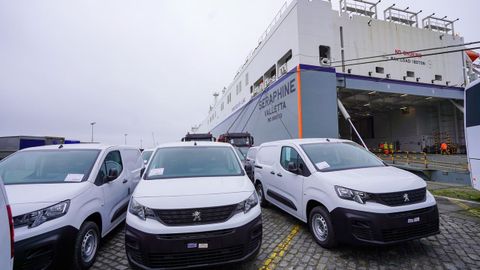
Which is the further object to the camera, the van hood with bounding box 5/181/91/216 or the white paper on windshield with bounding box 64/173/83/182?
the white paper on windshield with bounding box 64/173/83/182

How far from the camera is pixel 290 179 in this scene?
15.7 feet

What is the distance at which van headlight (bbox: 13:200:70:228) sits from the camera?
266 cm

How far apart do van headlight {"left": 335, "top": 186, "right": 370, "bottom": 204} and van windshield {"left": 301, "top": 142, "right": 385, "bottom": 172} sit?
24.7 inches

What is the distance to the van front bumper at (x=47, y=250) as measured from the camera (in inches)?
100

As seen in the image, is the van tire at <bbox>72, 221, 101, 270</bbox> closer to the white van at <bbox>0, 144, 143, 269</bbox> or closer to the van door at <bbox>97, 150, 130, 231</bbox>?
the white van at <bbox>0, 144, 143, 269</bbox>

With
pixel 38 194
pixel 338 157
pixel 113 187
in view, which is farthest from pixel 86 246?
pixel 338 157

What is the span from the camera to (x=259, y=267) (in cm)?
325

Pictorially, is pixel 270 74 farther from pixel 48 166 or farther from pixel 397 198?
pixel 48 166

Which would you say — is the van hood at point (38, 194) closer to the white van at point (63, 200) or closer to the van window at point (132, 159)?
the white van at point (63, 200)

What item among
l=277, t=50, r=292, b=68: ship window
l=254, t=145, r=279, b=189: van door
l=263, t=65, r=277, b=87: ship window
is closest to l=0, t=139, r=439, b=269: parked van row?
l=254, t=145, r=279, b=189: van door

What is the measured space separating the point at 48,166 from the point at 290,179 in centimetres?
423

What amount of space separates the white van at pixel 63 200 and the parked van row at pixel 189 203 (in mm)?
12

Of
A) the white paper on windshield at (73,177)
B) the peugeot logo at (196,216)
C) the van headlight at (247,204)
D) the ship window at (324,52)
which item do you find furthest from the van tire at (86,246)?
the ship window at (324,52)

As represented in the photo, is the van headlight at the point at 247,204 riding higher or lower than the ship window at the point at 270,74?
lower
